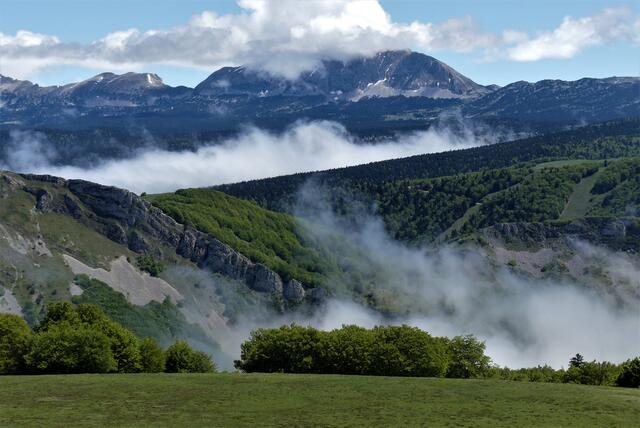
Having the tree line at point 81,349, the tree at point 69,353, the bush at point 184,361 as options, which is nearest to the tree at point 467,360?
the bush at point 184,361

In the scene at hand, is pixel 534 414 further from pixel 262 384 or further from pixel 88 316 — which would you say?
pixel 88 316

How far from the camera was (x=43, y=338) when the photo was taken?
16388 centimetres

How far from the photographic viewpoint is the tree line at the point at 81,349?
161500mm

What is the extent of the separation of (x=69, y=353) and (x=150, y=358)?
2220 centimetres

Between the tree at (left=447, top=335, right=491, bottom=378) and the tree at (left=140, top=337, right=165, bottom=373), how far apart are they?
5933 centimetres

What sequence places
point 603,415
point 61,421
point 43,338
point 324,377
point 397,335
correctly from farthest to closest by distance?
1. point 397,335
2. point 43,338
3. point 324,377
4. point 603,415
5. point 61,421

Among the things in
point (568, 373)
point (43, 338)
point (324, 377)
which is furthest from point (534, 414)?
point (43, 338)

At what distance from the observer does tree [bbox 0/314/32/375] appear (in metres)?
167

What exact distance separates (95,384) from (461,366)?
3028 inches

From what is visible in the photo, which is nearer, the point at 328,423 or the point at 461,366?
the point at 328,423

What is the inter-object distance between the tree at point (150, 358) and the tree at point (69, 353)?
13.9m

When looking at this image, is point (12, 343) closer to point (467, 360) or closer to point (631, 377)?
point (467, 360)

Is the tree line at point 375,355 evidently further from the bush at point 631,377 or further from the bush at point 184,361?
the bush at point 184,361

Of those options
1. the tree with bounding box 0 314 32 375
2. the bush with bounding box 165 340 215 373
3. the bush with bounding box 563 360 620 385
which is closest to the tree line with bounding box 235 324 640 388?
the bush with bounding box 563 360 620 385
